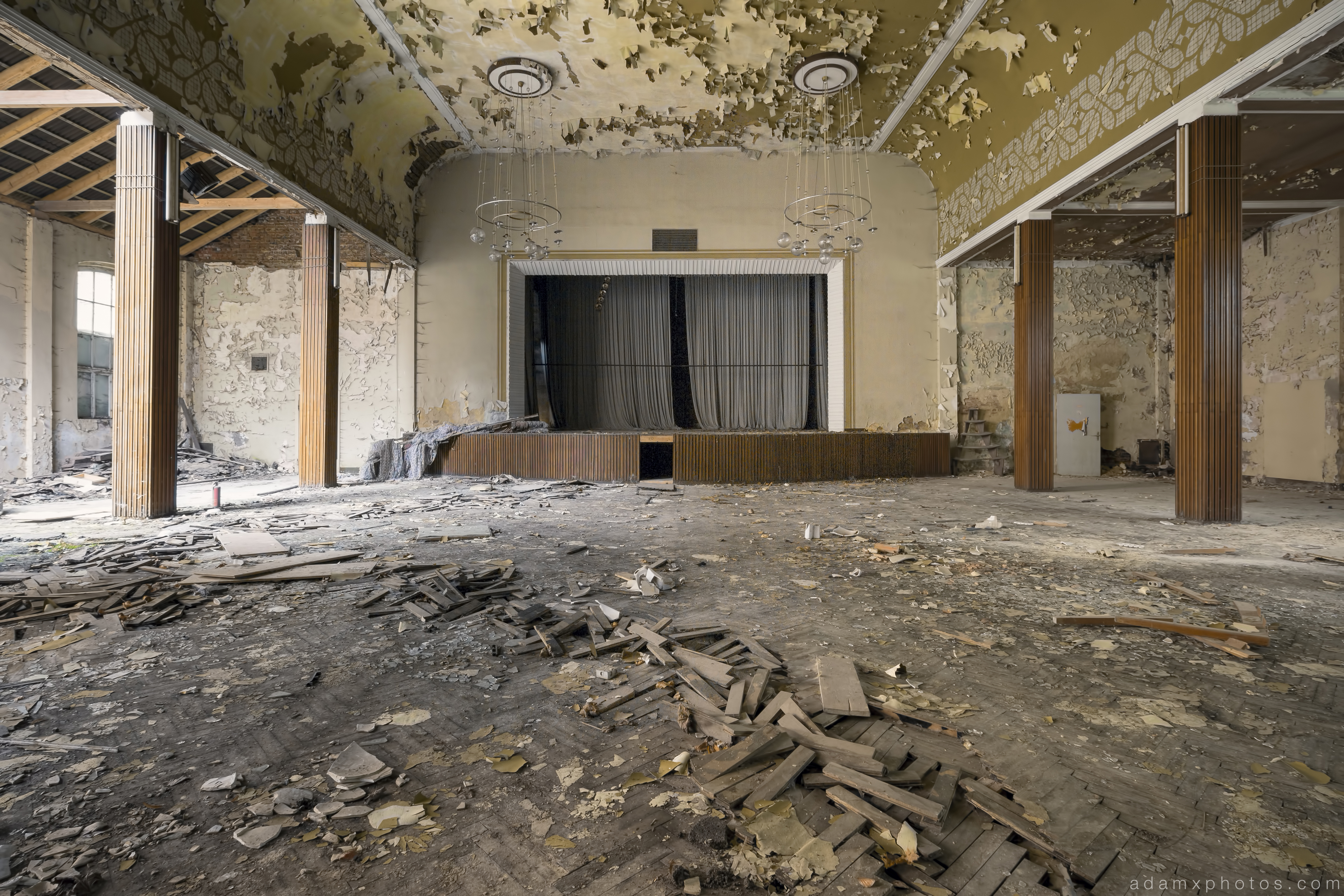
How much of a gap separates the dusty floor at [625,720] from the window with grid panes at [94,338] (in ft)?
27.1

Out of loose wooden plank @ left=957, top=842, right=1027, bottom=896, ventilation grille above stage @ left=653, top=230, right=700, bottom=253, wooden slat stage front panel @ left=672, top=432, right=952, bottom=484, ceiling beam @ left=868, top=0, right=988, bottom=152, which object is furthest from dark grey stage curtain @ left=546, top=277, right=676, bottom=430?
loose wooden plank @ left=957, top=842, right=1027, bottom=896

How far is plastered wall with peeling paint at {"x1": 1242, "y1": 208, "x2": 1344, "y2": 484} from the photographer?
10.1 metres

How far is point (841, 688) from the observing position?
250 cm

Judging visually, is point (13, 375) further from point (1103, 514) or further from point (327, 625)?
point (1103, 514)

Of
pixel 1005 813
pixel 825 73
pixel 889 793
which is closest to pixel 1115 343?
pixel 825 73

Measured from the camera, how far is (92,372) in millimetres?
11492

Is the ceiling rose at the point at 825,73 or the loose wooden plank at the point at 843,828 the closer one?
the loose wooden plank at the point at 843,828

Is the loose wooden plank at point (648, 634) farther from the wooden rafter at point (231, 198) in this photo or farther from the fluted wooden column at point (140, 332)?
the wooden rafter at point (231, 198)

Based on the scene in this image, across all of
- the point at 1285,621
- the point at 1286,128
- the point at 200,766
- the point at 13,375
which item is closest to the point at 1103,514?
the point at 1285,621

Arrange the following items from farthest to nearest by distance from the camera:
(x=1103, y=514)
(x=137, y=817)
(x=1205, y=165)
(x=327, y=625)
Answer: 1. (x=1103, y=514)
2. (x=1205, y=165)
3. (x=327, y=625)
4. (x=137, y=817)

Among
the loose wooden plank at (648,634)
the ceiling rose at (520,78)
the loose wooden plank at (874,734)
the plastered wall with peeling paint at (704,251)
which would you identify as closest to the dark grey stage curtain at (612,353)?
the plastered wall with peeling paint at (704,251)

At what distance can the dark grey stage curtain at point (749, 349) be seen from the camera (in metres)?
17.3

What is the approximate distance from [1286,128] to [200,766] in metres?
11.5

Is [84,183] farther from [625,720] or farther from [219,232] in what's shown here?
[625,720]
